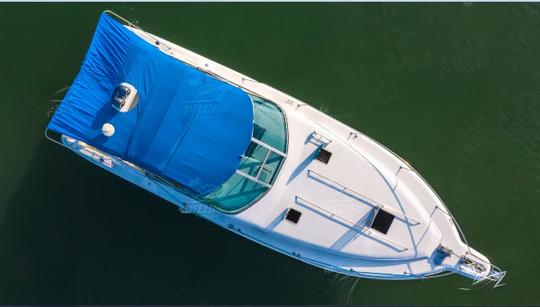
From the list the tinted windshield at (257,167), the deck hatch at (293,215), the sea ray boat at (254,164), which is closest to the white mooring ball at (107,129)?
the sea ray boat at (254,164)

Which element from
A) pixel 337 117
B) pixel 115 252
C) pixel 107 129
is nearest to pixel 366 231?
pixel 337 117

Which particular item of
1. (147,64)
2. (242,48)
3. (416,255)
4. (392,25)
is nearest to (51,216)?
(147,64)

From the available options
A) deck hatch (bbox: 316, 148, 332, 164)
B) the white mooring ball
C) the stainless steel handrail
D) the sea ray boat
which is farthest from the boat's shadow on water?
deck hatch (bbox: 316, 148, 332, 164)

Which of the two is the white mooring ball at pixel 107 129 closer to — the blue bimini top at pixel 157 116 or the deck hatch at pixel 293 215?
the blue bimini top at pixel 157 116

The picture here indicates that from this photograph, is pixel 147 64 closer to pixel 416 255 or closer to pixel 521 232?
pixel 416 255

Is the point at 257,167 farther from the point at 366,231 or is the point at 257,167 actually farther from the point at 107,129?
the point at 107,129

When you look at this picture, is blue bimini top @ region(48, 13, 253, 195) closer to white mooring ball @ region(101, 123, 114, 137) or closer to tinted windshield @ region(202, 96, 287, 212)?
white mooring ball @ region(101, 123, 114, 137)
